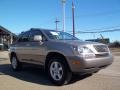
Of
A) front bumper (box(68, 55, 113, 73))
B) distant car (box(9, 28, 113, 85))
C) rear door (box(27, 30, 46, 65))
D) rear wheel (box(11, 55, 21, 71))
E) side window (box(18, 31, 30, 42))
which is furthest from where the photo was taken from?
rear wheel (box(11, 55, 21, 71))

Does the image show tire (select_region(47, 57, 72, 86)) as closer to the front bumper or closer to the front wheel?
the front wheel

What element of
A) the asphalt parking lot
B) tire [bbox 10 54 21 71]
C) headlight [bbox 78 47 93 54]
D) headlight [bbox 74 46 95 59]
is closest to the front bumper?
headlight [bbox 74 46 95 59]

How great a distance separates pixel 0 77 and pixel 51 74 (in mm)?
2230

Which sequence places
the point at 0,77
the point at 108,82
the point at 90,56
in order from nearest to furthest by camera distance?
1. the point at 90,56
2. the point at 108,82
3. the point at 0,77

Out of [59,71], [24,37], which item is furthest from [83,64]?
[24,37]

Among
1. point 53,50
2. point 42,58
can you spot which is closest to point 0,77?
point 42,58

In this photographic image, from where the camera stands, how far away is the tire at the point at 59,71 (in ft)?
23.2

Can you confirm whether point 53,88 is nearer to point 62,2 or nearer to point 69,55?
point 69,55

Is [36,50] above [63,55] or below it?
above

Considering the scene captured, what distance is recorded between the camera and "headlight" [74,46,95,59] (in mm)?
6773

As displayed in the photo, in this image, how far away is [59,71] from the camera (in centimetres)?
Result: 734

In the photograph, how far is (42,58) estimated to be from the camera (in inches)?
318

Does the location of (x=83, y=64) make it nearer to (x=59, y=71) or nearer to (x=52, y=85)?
(x=59, y=71)

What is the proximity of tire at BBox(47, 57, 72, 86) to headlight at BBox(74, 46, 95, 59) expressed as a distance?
61 centimetres
